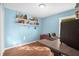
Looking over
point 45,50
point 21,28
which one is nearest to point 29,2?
point 21,28

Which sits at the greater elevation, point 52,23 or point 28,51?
point 52,23

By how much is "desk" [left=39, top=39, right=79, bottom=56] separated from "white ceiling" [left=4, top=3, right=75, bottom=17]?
0.32 meters

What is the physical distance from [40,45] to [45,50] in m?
0.10

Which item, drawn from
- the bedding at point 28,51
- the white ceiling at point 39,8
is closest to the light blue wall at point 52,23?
the white ceiling at point 39,8

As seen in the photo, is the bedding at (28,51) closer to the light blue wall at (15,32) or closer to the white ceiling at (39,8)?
the light blue wall at (15,32)

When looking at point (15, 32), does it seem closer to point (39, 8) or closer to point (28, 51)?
point (28, 51)

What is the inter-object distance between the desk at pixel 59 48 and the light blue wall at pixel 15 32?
13 cm

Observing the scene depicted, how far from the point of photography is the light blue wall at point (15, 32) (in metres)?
0.92

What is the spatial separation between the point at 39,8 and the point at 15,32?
35cm

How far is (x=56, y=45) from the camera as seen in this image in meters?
1.01

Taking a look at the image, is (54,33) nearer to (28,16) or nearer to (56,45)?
Result: (56,45)

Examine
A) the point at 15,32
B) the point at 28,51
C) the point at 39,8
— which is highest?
the point at 39,8

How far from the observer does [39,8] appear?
3.10ft

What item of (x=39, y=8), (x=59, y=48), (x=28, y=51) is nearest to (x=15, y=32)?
(x=28, y=51)
